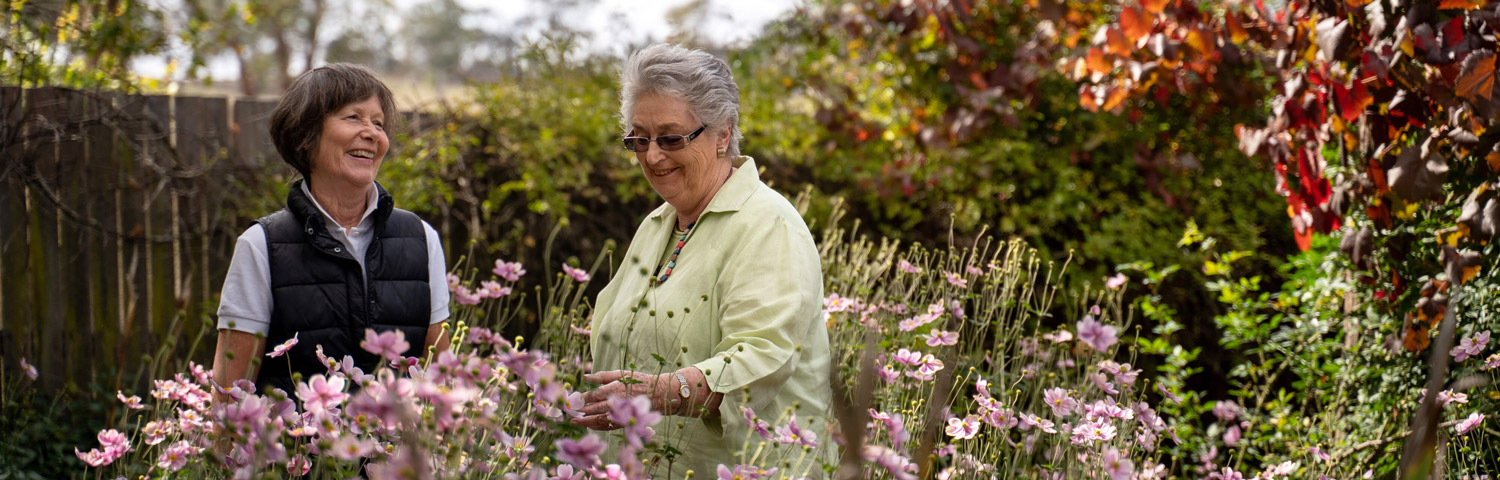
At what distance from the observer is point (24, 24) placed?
4.24 meters

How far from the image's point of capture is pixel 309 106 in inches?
84.7

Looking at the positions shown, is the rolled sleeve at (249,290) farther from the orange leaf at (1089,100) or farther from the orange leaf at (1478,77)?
the orange leaf at (1089,100)

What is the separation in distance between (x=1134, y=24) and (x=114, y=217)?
14.8ft

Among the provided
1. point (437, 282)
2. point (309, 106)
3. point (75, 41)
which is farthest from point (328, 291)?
point (75, 41)

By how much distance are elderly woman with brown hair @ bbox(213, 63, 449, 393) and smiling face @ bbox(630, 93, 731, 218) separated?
59 cm

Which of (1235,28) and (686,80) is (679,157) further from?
(1235,28)

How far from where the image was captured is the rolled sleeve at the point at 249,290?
6.68 feet

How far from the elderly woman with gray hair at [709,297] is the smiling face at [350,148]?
571 millimetres

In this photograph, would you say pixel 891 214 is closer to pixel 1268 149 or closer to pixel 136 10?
pixel 1268 149

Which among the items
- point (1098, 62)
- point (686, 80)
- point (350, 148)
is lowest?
point (350, 148)

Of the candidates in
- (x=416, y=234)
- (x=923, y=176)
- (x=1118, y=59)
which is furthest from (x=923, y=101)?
(x=416, y=234)

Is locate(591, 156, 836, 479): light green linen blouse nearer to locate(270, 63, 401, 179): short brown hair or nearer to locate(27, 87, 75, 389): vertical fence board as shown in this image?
locate(270, 63, 401, 179): short brown hair

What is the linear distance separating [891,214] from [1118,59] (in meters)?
1.40

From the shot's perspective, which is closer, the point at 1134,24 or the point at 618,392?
the point at 618,392
